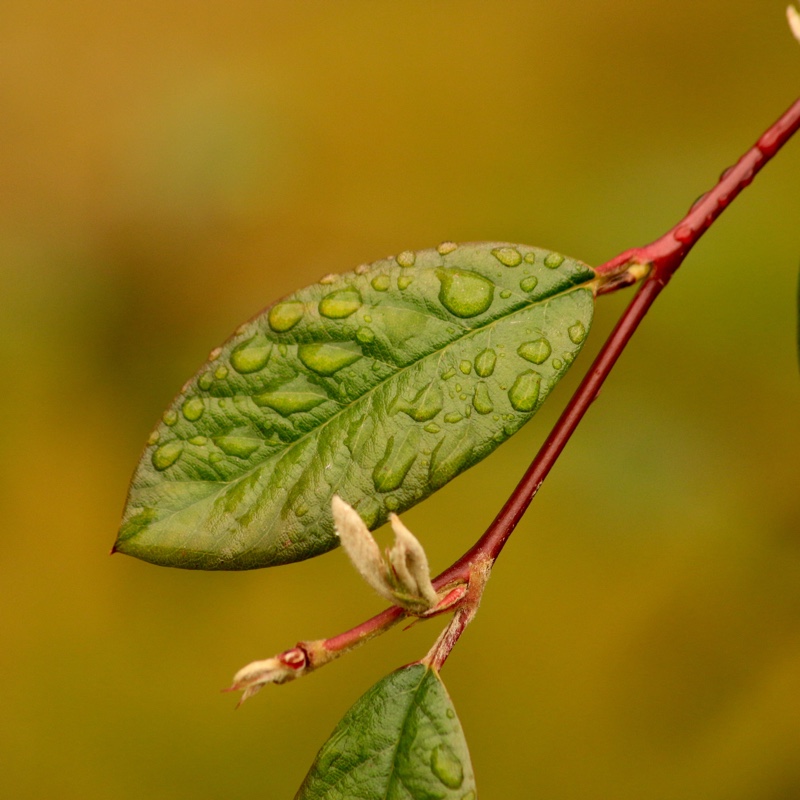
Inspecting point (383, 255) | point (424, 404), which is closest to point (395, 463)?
point (424, 404)

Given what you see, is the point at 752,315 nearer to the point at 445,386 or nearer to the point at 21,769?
the point at 445,386

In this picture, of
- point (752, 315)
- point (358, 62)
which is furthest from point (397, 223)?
point (752, 315)

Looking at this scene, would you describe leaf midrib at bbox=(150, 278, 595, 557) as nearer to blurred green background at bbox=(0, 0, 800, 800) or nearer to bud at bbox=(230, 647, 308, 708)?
bud at bbox=(230, 647, 308, 708)

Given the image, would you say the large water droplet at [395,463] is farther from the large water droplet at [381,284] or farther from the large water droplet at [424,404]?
the large water droplet at [381,284]

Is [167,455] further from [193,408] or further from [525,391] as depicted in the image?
[525,391]

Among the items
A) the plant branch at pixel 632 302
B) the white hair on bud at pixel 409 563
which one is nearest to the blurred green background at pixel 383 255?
the plant branch at pixel 632 302

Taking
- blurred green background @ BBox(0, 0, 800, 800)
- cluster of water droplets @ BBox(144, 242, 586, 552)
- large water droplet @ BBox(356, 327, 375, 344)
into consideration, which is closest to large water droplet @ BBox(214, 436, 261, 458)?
cluster of water droplets @ BBox(144, 242, 586, 552)

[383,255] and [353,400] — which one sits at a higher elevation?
[383,255]
